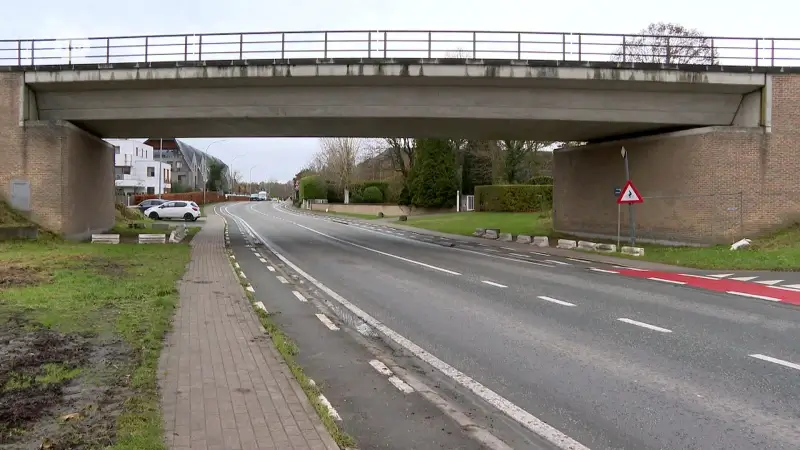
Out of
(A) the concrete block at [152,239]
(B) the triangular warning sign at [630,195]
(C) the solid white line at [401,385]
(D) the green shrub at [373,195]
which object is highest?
(D) the green shrub at [373,195]

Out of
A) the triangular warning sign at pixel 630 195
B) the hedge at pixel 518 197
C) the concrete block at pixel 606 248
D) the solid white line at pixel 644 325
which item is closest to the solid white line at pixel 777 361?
the solid white line at pixel 644 325

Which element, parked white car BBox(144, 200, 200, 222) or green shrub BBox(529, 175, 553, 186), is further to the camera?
green shrub BBox(529, 175, 553, 186)

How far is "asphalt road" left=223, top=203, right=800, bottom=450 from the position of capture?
193 inches

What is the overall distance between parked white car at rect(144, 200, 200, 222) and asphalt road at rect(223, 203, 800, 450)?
3950 cm

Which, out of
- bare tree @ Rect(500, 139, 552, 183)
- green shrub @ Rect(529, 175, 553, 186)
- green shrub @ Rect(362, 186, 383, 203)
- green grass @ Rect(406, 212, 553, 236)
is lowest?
green grass @ Rect(406, 212, 553, 236)

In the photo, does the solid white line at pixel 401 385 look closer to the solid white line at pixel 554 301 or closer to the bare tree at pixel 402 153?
the solid white line at pixel 554 301

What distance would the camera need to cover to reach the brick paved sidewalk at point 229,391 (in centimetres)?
428

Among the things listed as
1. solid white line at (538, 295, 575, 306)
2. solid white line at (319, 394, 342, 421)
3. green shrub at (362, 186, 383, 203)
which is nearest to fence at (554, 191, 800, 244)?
solid white line at (538, 295, 575, 306)

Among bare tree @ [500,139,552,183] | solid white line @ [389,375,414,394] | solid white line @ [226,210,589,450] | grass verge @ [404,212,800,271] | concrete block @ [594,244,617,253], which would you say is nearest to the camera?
solid white line @ [226,210,589,450]

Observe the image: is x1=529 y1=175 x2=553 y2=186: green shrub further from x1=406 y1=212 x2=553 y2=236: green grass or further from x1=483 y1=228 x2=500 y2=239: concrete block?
x1=483 y1=228 x2=500 y2=239: concrete block

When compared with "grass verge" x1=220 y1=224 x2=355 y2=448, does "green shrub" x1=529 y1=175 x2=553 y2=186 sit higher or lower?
higher

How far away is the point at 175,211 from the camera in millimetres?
51281

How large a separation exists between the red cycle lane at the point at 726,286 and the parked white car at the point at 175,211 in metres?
41.6

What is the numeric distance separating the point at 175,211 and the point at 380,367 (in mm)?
48480
